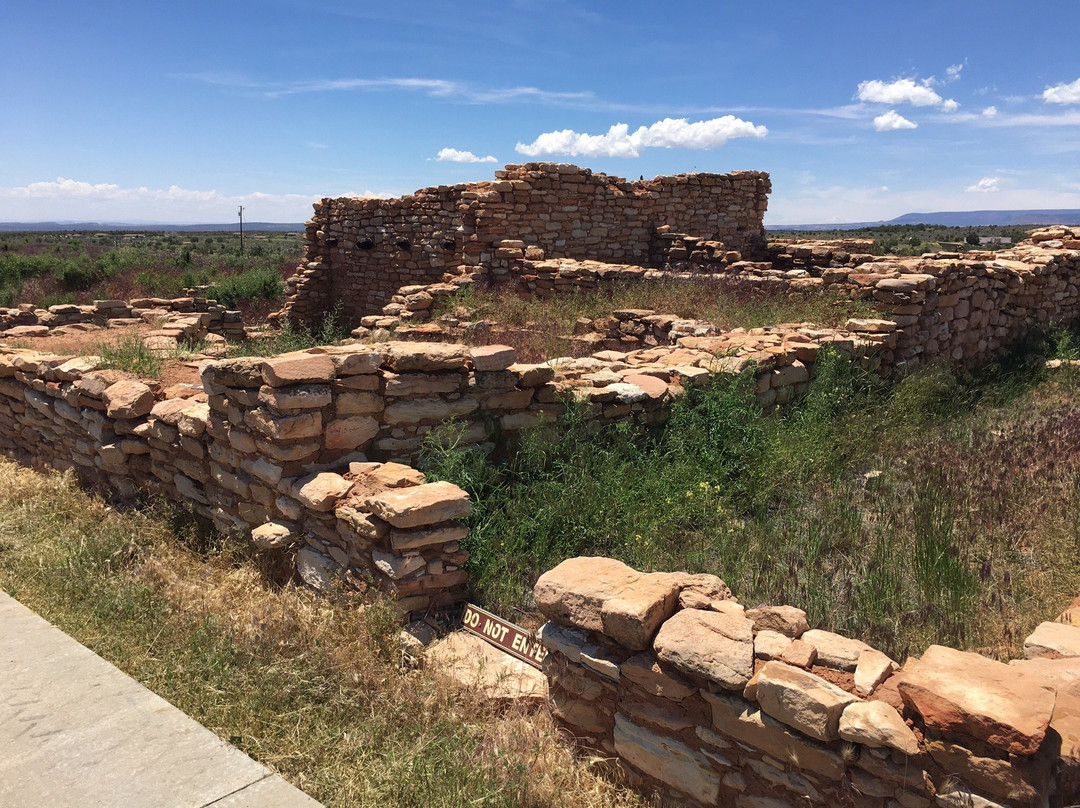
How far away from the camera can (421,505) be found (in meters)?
4.25

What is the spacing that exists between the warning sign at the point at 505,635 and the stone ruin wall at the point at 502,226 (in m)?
9.26

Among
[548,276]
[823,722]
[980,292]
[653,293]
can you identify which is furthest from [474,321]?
[823,722]

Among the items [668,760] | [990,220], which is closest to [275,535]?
[668,760]

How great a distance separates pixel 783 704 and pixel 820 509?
292 cm

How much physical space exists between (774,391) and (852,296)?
3213 mm

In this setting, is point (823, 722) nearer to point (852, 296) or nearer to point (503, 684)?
point (503, 684)

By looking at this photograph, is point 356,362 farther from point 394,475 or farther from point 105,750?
point 105,750

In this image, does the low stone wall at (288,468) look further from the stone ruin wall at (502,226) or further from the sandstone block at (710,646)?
the stone ruin wall at (502,226)

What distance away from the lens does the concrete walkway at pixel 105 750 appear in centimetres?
273

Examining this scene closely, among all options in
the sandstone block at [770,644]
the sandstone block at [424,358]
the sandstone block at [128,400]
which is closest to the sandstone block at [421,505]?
the sandstone block at [424,358]

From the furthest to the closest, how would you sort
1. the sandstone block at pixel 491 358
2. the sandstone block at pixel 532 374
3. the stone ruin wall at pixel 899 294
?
the stone ruin wall at pixel 899 294 < the sandstone block at pixel 532 374 < the sandstone block at pixel 491 358

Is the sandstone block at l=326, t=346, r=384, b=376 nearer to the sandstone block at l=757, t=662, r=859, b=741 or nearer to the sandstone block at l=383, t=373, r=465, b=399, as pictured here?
the sandstone block at l=383, t=373, r=465, b=399

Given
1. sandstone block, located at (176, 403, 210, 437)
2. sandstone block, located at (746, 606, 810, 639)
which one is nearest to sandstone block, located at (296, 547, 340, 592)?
sandstone block, located at (176, 403, 210, 437)

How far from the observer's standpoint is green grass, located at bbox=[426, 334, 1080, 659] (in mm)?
4035
